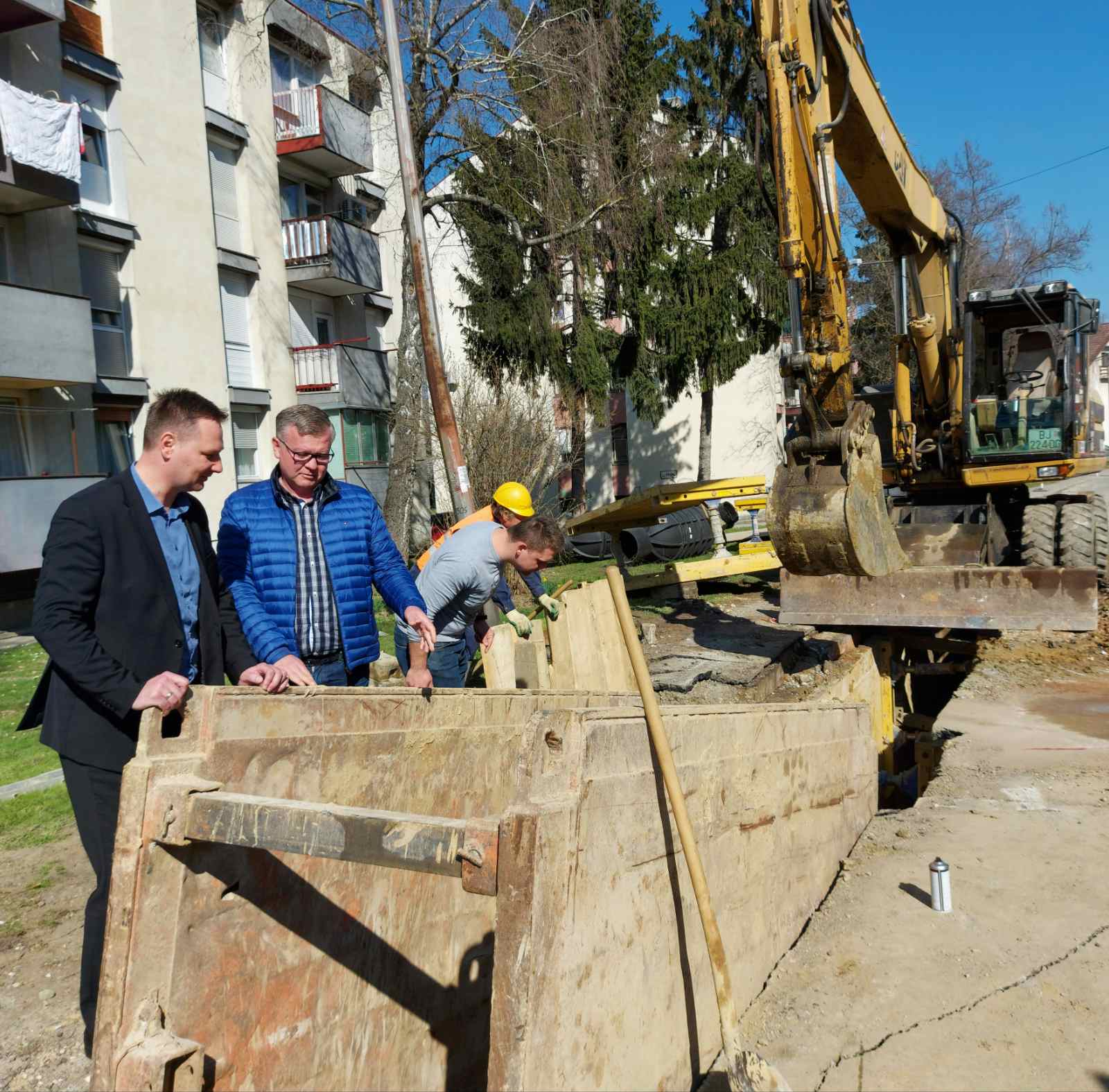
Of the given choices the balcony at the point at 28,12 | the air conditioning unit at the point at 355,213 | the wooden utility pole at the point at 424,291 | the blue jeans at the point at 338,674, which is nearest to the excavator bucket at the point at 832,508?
the blue jeans at the point at 338,674

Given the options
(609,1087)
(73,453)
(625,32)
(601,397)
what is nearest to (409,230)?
(73,453)

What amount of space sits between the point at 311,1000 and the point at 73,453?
14.0m

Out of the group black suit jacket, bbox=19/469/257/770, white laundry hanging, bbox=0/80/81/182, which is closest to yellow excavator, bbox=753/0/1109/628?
black suit jacket, bbox=19/469/257/770

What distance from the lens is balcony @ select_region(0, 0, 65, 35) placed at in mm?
12875

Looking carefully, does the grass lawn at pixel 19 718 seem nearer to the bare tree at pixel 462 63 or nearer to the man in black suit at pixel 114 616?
the man in black suit at pixel 114 616

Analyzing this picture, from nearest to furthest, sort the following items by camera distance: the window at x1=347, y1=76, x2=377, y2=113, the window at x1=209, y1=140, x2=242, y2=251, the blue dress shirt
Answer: the blue dress shirt < the window at x1=209, y1=140, x2=242, y2=251 < the window at x1=347, y1=76, x2=377, y2=113

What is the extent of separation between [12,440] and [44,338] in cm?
176

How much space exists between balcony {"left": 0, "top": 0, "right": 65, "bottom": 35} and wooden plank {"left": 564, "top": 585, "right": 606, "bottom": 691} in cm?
1257

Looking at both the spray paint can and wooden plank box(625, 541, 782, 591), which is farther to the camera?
wooden plank box(625, 541, 782, 591)

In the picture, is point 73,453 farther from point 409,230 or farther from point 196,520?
point 196,520

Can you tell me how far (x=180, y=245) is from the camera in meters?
16.4

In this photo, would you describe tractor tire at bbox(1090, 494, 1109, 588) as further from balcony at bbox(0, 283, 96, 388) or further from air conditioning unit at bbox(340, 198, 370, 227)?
air conditioning unit at bbox(340, 198, 370, 227)

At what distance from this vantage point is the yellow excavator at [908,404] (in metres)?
5.82

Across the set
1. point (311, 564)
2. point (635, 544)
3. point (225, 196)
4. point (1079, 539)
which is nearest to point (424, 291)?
point (635, 544)
